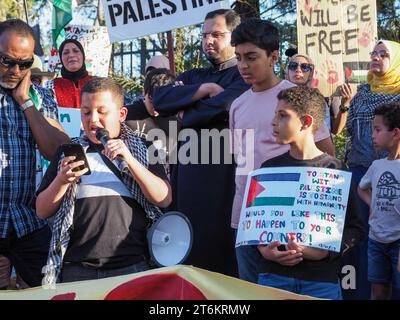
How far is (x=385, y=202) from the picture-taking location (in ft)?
17.7

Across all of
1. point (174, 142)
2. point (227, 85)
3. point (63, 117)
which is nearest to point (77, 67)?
point (63, 117)

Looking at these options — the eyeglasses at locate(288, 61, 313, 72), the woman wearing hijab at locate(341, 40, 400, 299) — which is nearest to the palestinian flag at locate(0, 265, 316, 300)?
the woman wearing hijab at locate(341, 40, 400, 299)

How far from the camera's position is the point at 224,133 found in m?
4.91

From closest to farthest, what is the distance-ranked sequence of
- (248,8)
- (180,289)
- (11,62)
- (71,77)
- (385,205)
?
(180,289), (11,62), (385,205), (71,77), (248,8)

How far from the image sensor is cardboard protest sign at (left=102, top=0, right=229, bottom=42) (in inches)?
259

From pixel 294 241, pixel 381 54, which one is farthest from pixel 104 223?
pixel 381 54

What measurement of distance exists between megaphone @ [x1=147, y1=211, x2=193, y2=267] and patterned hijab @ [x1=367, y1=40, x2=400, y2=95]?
313 cm

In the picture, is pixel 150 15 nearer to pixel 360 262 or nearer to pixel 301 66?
pixel 301 66

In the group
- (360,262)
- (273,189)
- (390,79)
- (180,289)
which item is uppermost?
(390,79)

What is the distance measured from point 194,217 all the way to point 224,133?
56cm

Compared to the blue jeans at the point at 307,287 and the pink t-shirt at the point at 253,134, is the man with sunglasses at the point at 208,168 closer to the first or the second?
the pink t-shirt at the point at 253,134

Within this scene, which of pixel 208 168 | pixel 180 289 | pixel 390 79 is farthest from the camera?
pixel 390 79

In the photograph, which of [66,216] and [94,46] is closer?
[66,216]

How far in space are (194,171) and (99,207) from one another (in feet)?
3.82
